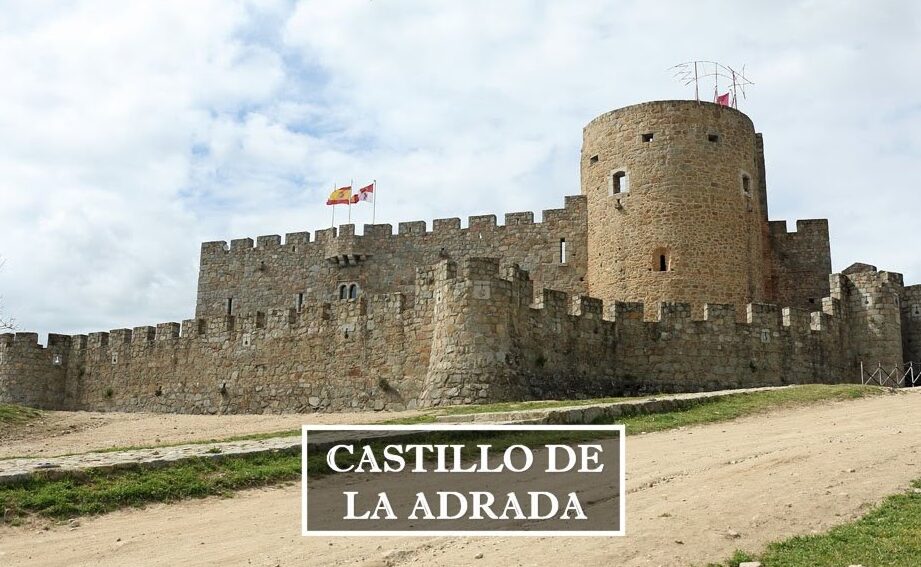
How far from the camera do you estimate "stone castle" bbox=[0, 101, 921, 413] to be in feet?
76.5

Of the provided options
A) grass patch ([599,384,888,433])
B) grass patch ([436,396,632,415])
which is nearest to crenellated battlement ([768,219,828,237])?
grass patch ([599,384,888,433])

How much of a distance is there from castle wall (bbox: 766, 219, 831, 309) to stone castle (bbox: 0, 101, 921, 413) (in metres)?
0.07

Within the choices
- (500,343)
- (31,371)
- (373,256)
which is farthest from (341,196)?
(500,343)

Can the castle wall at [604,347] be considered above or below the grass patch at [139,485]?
above

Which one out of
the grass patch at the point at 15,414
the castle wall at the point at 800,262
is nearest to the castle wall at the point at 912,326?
the castle wall at the point at 800,262

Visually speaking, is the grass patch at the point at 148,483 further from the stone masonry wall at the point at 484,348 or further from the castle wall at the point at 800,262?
the castle wall at the point at 800,262

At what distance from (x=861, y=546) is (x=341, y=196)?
113 ft

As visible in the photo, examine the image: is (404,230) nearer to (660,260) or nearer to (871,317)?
(660,260)

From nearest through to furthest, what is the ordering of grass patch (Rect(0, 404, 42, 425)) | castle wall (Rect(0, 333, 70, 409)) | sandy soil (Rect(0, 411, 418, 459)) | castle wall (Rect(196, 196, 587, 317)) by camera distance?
sandy soil (Rect(0, 411, 418, 459))
grass patch (Rect(0, 404, 42, 425))
castle wall (Rect(0, 333, 70, 409))
castle wall (Rect(196, 196, 587, 317))

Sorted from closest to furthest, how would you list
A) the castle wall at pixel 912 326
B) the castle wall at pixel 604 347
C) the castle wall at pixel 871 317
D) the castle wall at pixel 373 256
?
the castle wall at pixel 604 347, the castle wall at pixel 871 317, the castle wall at pixel 912 326, the castle wall at pixel 373 256

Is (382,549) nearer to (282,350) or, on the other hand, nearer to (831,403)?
(831,403)

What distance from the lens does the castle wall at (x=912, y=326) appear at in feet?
95.6

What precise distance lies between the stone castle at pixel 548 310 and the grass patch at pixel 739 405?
4.46 meters

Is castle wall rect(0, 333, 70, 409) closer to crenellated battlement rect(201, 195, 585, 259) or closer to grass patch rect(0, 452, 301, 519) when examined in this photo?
crenellated battlement rect(201, 195, 585, 259)
